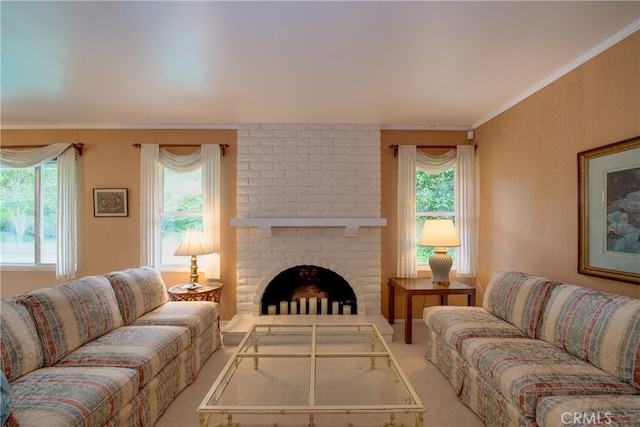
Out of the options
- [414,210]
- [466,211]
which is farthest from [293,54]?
[466,211]

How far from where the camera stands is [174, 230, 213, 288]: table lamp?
3.45 m

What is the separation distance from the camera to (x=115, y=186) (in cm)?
398

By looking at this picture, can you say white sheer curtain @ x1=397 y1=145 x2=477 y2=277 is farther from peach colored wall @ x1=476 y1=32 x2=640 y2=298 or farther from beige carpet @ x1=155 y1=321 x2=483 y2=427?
beige carpet @ x1=155 y1=321 x2=483 y2=427

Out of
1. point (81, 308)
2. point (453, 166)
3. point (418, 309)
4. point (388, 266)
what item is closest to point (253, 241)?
point (388, 266)

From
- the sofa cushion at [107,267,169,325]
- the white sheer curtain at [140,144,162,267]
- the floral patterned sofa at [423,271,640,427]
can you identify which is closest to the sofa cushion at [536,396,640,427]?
the floral patterned sofa at [423,271,640,427]

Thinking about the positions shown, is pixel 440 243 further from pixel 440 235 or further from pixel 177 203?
pixel 177 203

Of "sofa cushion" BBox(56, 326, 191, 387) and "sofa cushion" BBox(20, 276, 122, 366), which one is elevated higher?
"sofa cushion" BBox(20, 276, 122, 366)

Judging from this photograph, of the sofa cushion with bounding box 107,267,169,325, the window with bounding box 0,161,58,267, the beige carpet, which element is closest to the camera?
the beige carpet

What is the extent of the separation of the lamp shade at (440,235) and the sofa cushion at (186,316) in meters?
2.25

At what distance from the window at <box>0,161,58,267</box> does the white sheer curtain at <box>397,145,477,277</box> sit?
4.20 m

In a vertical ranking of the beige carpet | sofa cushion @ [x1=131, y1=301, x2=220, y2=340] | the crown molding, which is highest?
the crown molding

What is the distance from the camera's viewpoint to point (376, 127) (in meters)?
3.93

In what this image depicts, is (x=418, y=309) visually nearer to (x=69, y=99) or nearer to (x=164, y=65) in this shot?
(x=164, y=65)

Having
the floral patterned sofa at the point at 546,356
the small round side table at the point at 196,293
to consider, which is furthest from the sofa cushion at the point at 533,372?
the small round side table at the point at 196,293
